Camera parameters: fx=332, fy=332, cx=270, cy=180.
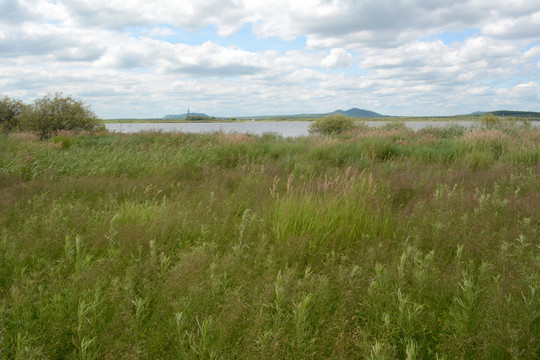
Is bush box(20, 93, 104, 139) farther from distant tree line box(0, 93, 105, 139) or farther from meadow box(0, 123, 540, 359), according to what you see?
meadow box(0, 123, 540, 359)

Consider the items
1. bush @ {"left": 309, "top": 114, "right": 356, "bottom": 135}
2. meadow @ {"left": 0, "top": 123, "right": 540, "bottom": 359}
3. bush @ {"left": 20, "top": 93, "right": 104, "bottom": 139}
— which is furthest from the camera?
bush @ {"left": 309, "top": 114, "right": 356, "bottom": 135}

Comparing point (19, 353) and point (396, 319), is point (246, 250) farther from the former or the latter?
point (19, 353)

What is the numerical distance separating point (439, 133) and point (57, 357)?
69.7 feet

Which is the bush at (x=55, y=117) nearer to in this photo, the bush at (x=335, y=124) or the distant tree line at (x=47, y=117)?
the distant tree line at (x=47, y=117)

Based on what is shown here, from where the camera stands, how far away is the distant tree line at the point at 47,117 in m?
17.4

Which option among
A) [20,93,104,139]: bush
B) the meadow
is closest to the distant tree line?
[20,93,104,139]: bush

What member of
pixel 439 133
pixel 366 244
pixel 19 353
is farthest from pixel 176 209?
pixel 439 133

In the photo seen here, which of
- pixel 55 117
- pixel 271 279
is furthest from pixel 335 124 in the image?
pixel 271 279

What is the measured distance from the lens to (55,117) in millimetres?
17828

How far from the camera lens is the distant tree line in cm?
1744

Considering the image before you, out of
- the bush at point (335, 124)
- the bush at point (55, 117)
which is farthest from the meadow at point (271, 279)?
the bush at point (335, 124)

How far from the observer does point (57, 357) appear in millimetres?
2168

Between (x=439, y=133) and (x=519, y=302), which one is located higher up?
(x=439, y=133)

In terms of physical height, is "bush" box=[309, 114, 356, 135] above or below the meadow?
above
